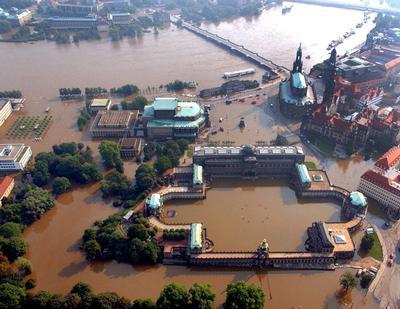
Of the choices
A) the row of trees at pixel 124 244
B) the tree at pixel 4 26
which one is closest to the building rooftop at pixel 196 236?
the row of trees at pixel 124 244

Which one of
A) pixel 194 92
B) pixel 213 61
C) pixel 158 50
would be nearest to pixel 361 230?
pixel 194 92

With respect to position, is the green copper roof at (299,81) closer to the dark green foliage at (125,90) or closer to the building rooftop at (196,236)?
the dark green foliage at (125,90)

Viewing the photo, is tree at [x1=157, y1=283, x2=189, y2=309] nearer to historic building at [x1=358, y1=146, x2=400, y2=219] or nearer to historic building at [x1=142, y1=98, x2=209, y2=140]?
historic building at [x1=358, y1=146, x2=400, y2=219]

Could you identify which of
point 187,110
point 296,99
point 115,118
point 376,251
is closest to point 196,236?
point 376,251

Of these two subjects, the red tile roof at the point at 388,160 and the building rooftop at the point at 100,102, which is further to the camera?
the building rooftop at the point at 100,102

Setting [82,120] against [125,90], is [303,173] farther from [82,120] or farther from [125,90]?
[125,90]

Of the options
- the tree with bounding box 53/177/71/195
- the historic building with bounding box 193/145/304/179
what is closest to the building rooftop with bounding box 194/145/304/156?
the historic building with bounding box 193/145/304/179
